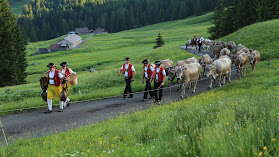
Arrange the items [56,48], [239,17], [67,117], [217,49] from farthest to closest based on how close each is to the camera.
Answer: [56,48], [239,17], [217,49], [67,117]

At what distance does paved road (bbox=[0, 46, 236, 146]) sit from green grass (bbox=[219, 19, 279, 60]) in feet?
56.1

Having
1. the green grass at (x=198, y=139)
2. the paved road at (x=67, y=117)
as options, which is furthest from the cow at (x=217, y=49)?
the green grass at (x=198, y=139)

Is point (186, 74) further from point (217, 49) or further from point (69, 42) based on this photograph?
point (69, 42)

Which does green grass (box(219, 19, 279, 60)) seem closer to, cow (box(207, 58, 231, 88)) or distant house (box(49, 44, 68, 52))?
cow (box(207, 58, 231, 88))

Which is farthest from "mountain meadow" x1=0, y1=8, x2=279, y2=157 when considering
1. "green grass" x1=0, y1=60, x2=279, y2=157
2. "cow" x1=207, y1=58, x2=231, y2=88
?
"cow" x1=207, y1=58, x2=231, y2=88

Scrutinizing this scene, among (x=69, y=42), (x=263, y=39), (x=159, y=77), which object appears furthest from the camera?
(x=69, y=42)

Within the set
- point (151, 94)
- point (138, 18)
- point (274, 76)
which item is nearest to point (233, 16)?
point (274, 76)

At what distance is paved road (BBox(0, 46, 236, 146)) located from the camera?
11.2m

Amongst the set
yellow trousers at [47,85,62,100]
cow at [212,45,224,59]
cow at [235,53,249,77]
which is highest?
cow at [212,45,224,59]

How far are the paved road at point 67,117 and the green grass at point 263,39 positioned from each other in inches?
673

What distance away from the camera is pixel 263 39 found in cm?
3206

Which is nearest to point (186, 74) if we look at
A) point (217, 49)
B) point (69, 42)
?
point (217, 49)

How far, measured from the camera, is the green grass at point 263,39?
27.5 m

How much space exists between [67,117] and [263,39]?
29.7 meters
